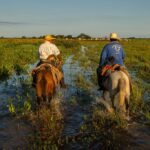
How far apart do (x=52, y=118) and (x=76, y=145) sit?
158cm

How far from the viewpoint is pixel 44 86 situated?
9.05m

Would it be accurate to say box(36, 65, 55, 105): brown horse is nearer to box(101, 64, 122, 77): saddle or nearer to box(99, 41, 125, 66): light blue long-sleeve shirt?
box(101, 64, 122, 77): saddle

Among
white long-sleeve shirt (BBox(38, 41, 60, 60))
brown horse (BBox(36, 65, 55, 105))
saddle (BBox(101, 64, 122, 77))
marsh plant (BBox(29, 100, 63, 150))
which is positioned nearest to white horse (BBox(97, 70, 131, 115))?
saddle (BBox(101, 64, 122, 77))

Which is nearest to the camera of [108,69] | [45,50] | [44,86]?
[108,69]

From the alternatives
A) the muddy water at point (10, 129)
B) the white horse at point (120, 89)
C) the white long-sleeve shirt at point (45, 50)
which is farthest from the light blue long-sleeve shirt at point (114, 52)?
the muddy water at point (10, 129)

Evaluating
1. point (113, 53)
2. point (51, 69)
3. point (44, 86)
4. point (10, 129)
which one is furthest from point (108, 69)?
point (10, 129)

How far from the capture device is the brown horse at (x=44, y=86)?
9055mm

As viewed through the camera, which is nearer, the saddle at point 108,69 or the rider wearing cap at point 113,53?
the saddle at point 108,69

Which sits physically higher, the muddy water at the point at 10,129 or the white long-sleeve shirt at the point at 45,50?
the white long-sleeve shirt at the point at 45,50

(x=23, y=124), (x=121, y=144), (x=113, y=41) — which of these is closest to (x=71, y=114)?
(x=23, y=124)

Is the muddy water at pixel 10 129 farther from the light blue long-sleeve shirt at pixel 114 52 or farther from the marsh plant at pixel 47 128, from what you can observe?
the light blue long-sleeve shirt at pixel 114 52

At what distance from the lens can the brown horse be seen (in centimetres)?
905

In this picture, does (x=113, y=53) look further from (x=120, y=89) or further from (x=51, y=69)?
(x=51, y=69)

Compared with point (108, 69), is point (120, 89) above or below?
below
